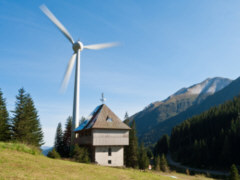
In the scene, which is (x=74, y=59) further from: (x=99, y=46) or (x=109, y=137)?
(x=109, y=137)

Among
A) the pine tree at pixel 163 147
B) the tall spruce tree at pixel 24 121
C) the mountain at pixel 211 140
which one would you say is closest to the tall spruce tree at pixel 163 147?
the pine tree at pixel 163 147

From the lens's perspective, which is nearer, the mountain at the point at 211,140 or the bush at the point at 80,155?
the bush at the point at 80,155

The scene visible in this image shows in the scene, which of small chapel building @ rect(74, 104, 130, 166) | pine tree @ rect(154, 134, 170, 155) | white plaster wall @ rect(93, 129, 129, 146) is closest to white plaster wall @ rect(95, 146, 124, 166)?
small chapel building @ rect(74, 104, 130, 166)

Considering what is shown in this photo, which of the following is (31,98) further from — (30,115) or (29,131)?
(29,131)

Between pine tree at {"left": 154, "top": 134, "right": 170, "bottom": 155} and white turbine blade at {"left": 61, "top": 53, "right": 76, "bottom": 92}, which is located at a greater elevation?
white turbine blade at {"left": 61, "top": 53, "right": 76, "bottom": 92}

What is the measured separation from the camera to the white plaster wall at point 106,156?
4050 cm

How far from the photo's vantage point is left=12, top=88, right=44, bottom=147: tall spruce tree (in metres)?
52.0

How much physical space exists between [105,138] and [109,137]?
34.0 inches

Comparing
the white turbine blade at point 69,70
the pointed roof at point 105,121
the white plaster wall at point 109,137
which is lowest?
the white plaster wall at point 109,137

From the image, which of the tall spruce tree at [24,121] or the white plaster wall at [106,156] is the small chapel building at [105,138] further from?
the tall spruce tree at [24,121]

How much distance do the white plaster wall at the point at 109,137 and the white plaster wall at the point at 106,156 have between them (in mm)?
1349

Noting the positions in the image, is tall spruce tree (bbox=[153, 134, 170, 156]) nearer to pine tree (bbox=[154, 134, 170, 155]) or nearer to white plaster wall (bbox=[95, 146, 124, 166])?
pine tree (bbox=[154, 134, 170, 155])

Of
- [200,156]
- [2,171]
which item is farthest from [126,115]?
[2,171]

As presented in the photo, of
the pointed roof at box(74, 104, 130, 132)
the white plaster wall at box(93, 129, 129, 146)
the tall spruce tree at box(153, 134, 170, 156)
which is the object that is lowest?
the tall spruce tree at box(153, 134, 170, 156)
